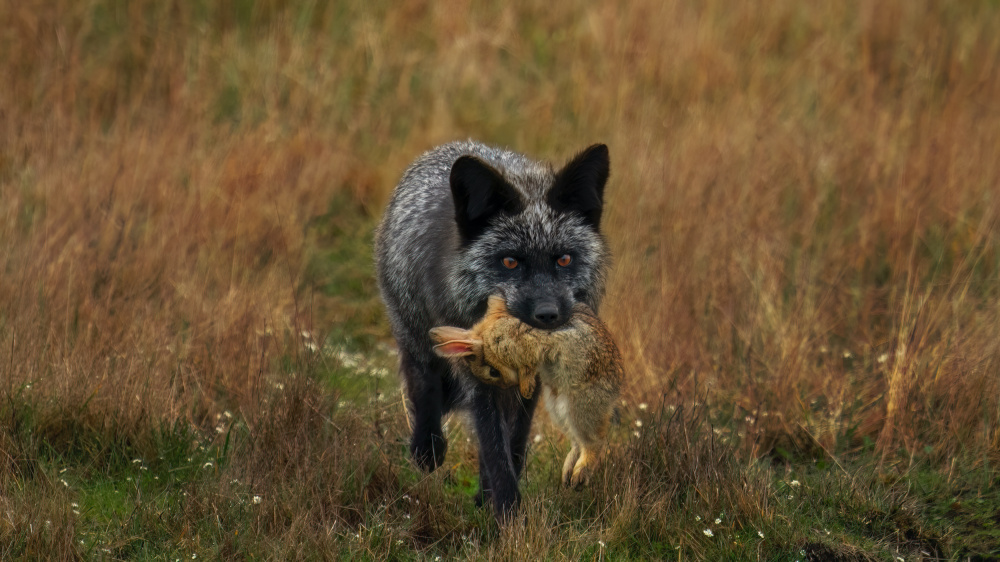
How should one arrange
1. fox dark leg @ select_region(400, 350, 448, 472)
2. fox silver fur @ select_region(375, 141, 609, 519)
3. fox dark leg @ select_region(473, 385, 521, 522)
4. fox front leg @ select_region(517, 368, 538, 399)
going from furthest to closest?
fox dark leg @ select_region(400, 350, 448, 472) < fox silver fur @ select_region(375, 141, 609, 519) < fox dark leg @ select_region(473, 385, 521, 522) < fox front leg @ select_region(517, 368, 538, 399)

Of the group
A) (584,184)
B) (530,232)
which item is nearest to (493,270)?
(530,232)

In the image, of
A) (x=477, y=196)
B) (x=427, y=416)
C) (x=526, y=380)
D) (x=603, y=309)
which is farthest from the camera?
(x=603, y=309)

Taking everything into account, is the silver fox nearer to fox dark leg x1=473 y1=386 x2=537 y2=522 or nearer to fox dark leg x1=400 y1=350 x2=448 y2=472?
fox dark leg x1=473 y1=386 x2=537 y2=522

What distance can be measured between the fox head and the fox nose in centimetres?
16

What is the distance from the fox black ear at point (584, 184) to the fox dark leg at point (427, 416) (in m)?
1.26

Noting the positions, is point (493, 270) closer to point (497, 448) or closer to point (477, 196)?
point (477, 196)

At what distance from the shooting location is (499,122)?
1091 centimetres

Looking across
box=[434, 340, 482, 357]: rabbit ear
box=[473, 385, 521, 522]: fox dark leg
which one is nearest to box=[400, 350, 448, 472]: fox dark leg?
box=[473, 385, 521, 522]: fox dark leg

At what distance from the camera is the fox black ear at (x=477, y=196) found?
198 inches

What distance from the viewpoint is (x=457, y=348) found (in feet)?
15.3

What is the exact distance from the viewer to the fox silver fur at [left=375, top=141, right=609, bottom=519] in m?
5.00

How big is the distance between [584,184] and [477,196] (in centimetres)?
62

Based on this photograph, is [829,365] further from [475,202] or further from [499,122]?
[499,122]

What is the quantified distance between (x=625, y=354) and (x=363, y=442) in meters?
2.04
